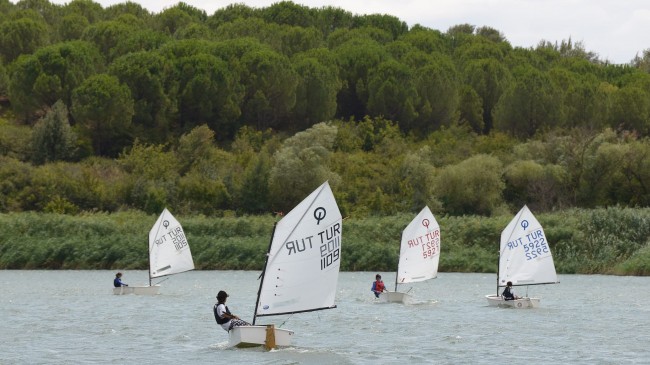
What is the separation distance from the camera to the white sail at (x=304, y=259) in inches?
1129

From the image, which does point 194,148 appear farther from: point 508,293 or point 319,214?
point 319,214

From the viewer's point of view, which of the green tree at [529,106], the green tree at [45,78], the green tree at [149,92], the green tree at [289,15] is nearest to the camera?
the green tree at [149,92]

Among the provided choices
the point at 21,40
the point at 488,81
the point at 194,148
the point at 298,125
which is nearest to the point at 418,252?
the point at 194,148

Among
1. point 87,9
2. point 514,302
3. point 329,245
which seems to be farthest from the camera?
point 87,9

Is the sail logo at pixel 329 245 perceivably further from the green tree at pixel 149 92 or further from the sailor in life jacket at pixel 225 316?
the green tree at pixel 149 92

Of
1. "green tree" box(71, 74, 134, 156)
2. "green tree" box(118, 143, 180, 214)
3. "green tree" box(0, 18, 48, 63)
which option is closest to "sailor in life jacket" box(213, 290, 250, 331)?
"green tree" box(118, 143, 180, 214)

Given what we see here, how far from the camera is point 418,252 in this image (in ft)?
158

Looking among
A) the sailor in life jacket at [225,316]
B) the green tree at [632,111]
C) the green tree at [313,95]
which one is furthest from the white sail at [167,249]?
the green tree at [632,111]

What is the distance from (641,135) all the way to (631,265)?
37187 mm

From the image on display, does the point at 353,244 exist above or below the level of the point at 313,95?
below

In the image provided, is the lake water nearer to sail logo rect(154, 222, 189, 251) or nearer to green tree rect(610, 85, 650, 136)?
sail logo rect(154, 222, 189, 251)

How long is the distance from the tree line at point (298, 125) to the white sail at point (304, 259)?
5287cm

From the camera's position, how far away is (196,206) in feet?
278

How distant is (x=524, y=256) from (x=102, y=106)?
52548 millimetres
